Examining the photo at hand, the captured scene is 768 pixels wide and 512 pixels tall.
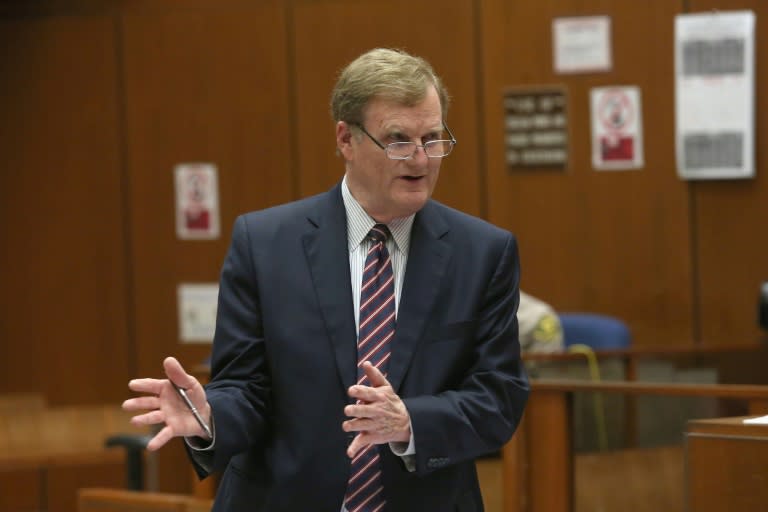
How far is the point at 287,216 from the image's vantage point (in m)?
2.29

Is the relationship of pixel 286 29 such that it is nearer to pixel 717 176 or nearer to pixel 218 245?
pixel 218 245

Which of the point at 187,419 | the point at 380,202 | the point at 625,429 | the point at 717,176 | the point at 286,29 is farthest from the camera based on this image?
the point at 286,29

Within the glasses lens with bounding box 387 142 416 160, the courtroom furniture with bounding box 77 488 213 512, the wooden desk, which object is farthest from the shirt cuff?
the courtroom furniture with bounding box 77 488 213 512

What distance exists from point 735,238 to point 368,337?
404 centimetres

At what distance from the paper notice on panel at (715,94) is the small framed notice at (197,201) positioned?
2381mm

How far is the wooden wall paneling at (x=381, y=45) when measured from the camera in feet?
20.1

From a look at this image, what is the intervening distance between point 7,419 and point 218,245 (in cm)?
137

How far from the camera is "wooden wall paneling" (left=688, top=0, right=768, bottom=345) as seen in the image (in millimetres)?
5781

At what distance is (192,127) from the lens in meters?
6.51

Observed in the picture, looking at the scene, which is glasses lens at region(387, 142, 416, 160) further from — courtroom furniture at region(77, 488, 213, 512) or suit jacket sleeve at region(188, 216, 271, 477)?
courtroom furniture at region(77, 488, 213, 512)

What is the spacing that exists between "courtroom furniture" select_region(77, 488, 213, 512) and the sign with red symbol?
264 centimetres

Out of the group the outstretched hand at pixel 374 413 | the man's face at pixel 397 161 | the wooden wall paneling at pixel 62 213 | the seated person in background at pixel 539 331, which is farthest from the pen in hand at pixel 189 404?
the wooden wall paneling at pixel 62 213

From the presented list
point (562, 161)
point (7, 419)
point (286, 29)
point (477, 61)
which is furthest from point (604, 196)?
point (7, 419)

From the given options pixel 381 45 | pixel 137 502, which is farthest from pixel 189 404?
pixel 381 45
